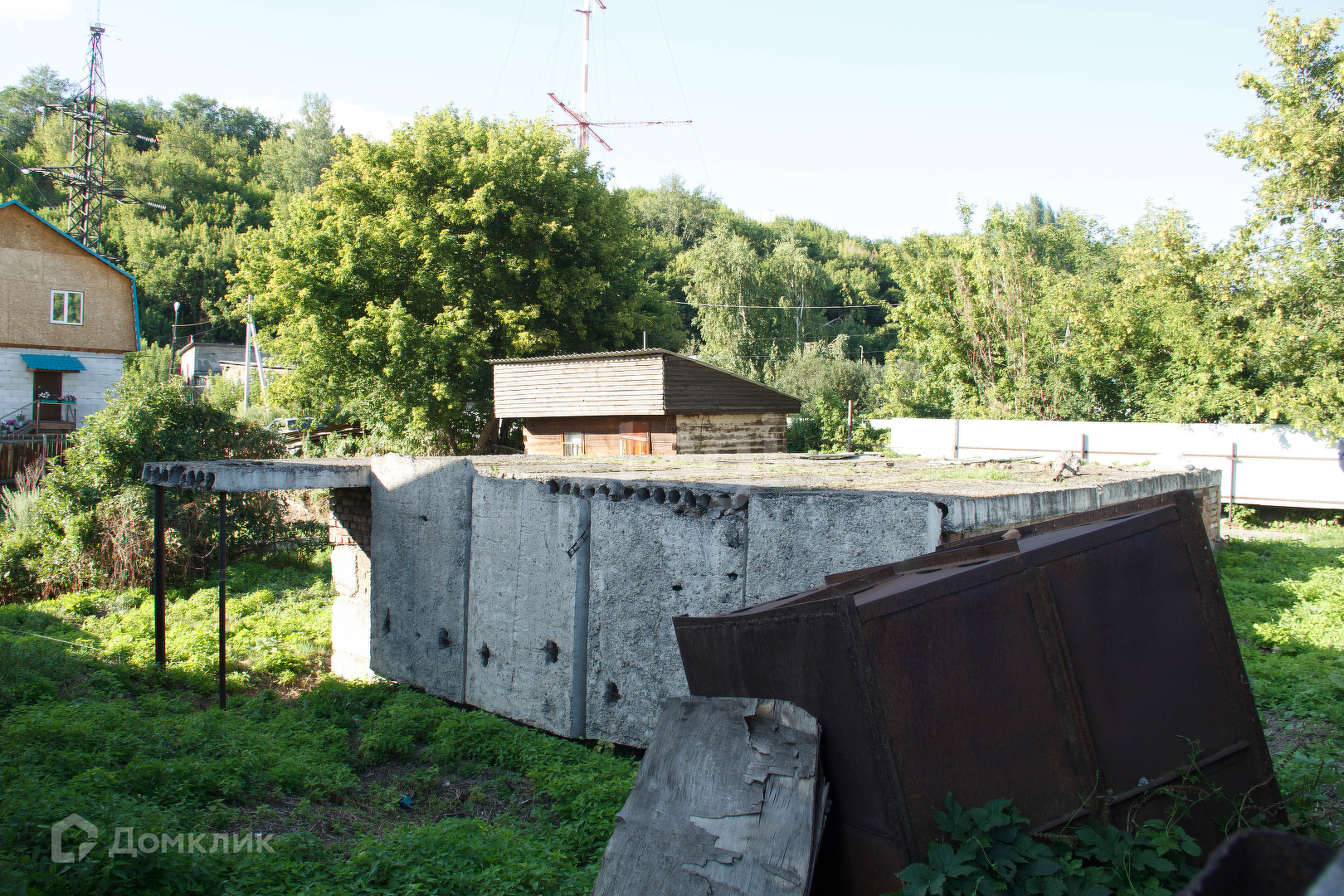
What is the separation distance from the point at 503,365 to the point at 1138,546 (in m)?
17.8

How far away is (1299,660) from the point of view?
21.5 feet

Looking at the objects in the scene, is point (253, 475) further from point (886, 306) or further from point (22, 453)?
point (886, 306)

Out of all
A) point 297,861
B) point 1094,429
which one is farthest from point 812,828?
point 1094,429

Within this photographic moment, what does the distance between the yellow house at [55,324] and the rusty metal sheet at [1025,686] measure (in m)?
28.1


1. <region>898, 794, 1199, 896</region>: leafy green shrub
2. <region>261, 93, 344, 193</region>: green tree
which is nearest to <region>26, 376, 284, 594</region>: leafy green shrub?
<region>898, 794, 1199, 896</region>: leafy green shrub

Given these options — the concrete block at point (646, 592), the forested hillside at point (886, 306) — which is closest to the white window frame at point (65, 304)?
the forested hillside at point (886, 306)

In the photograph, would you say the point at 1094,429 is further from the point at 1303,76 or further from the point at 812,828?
the point at 812,828

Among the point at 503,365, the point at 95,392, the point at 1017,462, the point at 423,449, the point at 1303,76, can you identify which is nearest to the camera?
the point at 1017,462

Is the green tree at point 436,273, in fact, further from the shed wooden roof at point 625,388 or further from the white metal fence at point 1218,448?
the white metal fence at point 1218,448

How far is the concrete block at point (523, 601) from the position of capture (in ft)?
22.0

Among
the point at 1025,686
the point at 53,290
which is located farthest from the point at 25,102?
the point at 1025,686

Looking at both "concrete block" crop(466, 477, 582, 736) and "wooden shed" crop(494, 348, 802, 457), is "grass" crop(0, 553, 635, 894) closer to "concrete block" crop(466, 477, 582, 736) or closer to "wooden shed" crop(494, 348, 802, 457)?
"concrete block" crop(466, 477, 582, 736)

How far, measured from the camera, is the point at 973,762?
2.74m

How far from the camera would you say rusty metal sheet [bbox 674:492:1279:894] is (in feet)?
8.85
